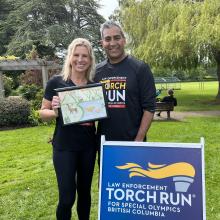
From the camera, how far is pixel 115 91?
3.33m

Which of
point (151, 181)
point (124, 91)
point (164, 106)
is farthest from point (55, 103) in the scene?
point (164, 106)

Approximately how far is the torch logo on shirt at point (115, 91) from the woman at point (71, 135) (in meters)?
0.20

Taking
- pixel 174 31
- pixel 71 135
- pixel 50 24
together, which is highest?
pixel 50 24

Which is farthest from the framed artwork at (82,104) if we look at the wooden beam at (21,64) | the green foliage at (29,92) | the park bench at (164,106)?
the green foliage at (29,92)

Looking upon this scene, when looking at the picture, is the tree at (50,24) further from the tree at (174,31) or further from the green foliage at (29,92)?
the green foliage at (29,92)

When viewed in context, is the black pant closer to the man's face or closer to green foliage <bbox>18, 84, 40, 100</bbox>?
the man's face

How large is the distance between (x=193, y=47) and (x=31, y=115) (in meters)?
6.67

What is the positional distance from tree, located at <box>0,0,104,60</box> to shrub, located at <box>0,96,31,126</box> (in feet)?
66.6

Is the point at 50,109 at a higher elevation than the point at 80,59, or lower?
lower

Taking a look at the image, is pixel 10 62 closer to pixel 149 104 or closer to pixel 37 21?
pixel 149 104

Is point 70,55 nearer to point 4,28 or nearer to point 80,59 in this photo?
point 80,59

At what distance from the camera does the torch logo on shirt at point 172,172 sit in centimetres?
290

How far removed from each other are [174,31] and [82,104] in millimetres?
12445

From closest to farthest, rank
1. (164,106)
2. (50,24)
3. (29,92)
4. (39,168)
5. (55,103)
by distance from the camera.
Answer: (55,103), (39,168), (164,106), (29,92), (50,24)
